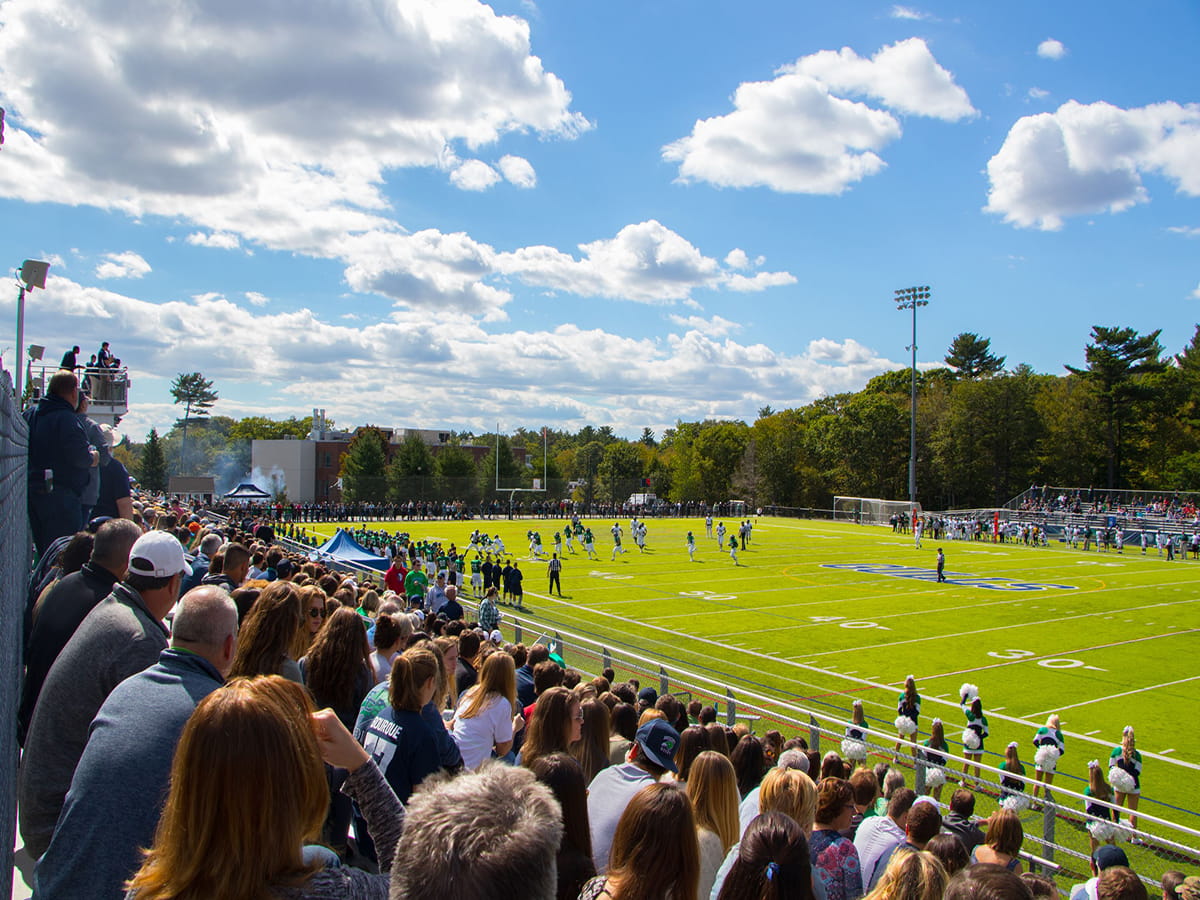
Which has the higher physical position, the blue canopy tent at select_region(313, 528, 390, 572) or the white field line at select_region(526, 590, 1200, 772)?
the blue canopy tent at select_region(313, 528, 390, 572)

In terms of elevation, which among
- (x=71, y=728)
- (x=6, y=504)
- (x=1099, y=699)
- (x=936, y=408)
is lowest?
(x=1099, y=699)

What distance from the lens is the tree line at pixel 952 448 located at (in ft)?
230

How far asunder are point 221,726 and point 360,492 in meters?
74.8

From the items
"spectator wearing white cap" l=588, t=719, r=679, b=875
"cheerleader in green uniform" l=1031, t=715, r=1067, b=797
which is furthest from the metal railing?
"cheerleader in green uniform" l=1031, t=715, r=1067, b=797

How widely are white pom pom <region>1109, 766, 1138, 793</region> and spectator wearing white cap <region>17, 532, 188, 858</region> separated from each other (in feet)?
35.8

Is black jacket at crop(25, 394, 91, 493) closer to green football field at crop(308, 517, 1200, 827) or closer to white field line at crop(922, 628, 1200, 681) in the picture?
green football field at crop(308, 517, 1200, 827)

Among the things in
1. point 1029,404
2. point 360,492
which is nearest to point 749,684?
point 360,492

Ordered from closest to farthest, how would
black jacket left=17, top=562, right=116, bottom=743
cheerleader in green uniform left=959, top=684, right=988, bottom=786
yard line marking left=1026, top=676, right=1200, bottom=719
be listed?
black jacket left=17, top=562, right=116, bottom=743 < cheerleader in green uniform left=959, top=684, right=988, bottom=786 < yard line marking left=1026, top=676, right=1200, bottom=719

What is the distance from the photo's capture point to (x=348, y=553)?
23.4 metres

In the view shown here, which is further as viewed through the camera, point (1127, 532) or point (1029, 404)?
point (1029, 404)

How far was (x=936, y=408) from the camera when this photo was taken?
260ft

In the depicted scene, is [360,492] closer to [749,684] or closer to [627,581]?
[627,581]

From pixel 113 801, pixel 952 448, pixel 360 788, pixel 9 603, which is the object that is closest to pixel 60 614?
pixel 9 603

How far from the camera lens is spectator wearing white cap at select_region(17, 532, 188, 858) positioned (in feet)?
10.7
